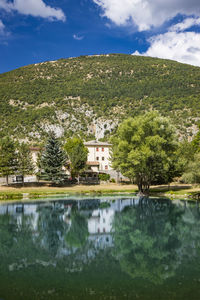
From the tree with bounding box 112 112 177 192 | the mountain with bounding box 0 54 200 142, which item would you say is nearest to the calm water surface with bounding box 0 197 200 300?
the tree with bounding box 112 112 177 192

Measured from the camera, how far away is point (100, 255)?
1554 cm

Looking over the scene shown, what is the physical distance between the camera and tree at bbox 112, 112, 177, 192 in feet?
134

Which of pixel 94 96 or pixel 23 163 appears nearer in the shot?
pixel 23 163

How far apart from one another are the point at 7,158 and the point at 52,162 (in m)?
9.25

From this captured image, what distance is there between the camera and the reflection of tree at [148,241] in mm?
13414

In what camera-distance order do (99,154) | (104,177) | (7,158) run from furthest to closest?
(99,154) < (104,177) < (7,158)

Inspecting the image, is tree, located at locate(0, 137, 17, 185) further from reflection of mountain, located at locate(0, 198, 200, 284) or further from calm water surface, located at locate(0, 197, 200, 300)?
calm water surface, located at locate(0, 197, 200, 300)

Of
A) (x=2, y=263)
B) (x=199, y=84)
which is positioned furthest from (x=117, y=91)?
(x=2, y=263)

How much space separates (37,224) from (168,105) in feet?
376

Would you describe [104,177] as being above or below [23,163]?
below

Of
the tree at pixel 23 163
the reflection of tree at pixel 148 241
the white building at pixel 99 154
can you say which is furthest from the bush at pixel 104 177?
the reflection of tree at pixel 148 241

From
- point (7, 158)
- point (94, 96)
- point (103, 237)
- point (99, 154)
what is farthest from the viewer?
point (94, 96)

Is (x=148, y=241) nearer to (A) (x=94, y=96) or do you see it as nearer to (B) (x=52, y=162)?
(B) (x=52, y=162)

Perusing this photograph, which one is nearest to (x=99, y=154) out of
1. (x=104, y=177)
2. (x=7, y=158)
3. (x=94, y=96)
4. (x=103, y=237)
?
(x=104, y=177)
